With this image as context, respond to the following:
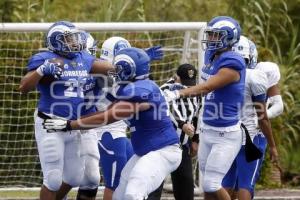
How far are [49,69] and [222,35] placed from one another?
5.52ft

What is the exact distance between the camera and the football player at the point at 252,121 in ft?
33.4

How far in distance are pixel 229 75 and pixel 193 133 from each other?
1.09 metres

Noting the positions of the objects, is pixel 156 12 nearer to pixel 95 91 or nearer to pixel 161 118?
pixel 95 91

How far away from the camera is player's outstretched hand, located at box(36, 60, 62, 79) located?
31.9 ft

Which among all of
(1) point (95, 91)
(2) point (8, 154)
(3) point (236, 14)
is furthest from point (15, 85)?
(3) point (236, 14)

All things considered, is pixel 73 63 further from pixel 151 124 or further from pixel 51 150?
pixel 151 124

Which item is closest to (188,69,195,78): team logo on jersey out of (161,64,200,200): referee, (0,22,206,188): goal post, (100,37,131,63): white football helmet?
(161,64,200,200): referee

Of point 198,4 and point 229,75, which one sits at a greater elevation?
point 198,4

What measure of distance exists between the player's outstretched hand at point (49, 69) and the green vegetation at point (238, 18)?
340 cm

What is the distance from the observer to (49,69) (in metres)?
9.73

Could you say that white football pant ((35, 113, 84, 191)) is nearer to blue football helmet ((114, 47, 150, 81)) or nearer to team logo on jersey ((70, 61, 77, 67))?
team logo on jersey ((70, 61, 77, 67))

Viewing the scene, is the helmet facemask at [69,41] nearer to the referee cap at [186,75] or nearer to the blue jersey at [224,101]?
the blue jersey at [224,101]

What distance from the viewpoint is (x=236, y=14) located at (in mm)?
17156

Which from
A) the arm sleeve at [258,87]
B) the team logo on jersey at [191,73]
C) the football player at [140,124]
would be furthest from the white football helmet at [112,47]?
the football player at [140,124]
